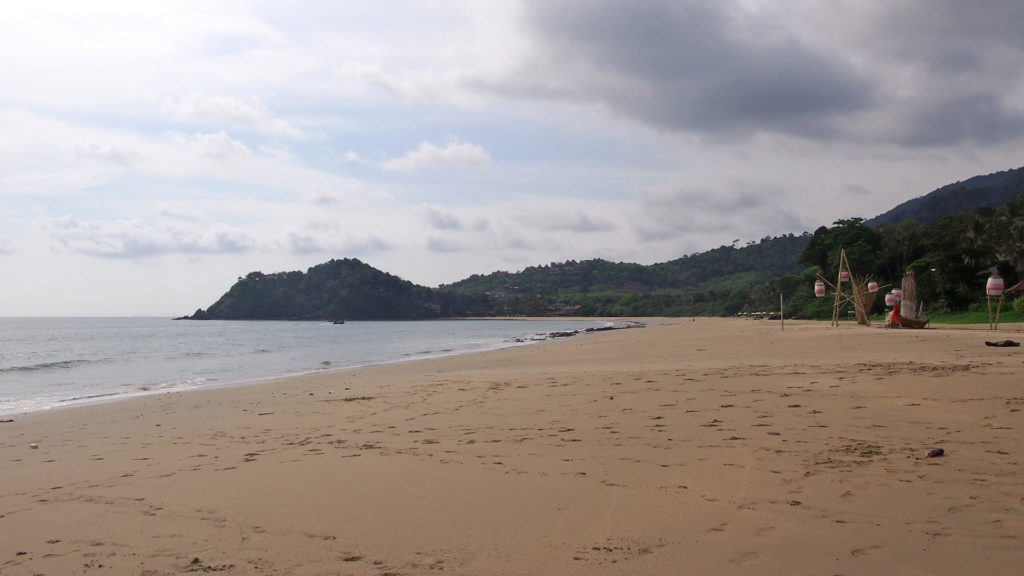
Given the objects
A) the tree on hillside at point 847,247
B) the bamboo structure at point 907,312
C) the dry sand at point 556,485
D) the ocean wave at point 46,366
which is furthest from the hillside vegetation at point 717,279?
the ocean wave at point 46,366

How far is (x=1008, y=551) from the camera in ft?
10.4

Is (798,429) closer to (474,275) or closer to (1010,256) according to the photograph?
(1010,256)

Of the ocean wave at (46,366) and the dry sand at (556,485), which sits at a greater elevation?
the dry sand at (556,485)

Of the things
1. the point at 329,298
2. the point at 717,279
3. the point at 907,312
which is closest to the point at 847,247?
the point at 907,312

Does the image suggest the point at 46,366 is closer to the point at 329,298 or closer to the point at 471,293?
the point at 329,298

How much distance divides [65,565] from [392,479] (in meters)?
2.20

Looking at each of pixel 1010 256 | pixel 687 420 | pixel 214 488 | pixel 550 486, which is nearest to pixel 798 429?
pixel 687 420

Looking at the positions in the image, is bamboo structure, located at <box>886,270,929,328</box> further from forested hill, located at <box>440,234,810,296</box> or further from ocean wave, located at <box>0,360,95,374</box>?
forested hill, located at <box>440,234,810,296</box>

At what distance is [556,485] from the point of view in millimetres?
4715

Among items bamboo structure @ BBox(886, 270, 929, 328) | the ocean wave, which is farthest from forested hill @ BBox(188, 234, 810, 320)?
the ocean wave

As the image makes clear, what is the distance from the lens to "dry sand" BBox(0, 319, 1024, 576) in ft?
11.3

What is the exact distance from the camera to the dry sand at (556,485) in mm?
3451

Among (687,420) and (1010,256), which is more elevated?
(1010,256)

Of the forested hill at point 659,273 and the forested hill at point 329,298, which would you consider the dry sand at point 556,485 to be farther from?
the forested hill at point 659,273
